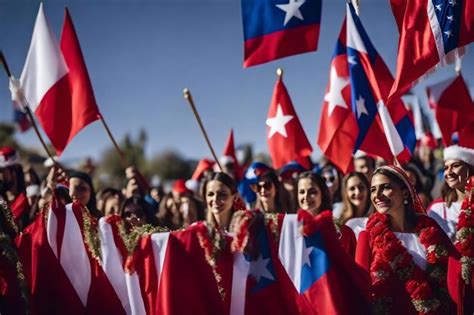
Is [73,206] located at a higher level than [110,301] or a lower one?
higher

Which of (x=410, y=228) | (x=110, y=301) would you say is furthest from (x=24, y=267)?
(x=410, y=228)

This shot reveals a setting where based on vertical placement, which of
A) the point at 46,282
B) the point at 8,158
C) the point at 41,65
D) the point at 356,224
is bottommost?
the point at 356,224

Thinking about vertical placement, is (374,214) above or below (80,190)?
below

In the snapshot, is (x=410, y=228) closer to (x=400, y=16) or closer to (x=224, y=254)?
(x=224, y=254)

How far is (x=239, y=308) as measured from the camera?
4742 mm

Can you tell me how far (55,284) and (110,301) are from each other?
44cm

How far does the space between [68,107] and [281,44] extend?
2.48m

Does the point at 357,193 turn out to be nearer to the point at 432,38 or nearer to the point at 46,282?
the point at 432,38

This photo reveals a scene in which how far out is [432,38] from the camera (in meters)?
6.43

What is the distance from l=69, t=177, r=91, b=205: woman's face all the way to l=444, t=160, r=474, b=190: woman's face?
11.9 ft

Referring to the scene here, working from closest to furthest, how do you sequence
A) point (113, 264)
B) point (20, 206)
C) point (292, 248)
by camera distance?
1. point (292, 248)
2. point (113, 264)
3. point (20, 206)

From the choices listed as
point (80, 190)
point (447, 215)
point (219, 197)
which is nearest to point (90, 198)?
point (80, 190)

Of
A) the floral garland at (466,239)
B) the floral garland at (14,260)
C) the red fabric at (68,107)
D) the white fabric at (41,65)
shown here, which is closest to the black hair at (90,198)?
the red fabric at (68,107)

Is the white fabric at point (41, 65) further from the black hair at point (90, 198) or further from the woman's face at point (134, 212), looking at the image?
the woman's face at point (134, 212)
